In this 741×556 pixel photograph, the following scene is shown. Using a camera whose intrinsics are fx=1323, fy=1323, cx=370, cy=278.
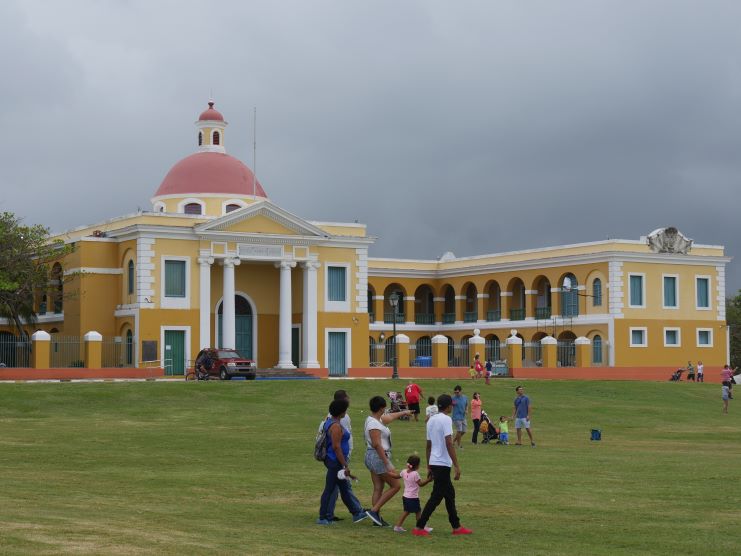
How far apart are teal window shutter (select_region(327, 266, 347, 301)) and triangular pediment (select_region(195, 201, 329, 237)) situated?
7.40 feet

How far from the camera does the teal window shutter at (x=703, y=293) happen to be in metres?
70.2

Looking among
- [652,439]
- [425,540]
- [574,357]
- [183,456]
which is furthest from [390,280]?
[425,540]

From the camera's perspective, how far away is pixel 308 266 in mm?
59031

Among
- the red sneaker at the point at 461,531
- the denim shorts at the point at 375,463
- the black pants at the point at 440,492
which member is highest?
the denim shorts at the point at 375,463

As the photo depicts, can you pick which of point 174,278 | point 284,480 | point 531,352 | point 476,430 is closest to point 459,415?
point 476,430

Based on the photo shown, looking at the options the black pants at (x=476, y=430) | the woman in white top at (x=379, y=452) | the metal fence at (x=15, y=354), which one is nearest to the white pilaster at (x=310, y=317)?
the metal fence at (x=15, y=354)

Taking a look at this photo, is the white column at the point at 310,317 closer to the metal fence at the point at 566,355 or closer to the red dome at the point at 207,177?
the red dome at the point at 207,177

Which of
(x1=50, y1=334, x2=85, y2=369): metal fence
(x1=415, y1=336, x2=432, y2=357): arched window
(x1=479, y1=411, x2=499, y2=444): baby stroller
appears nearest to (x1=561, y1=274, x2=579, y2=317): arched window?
(x1=415, y1=336, x2=432, y2=357): arched window

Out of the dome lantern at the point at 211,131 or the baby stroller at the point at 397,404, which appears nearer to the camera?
the baby stroller at the point at 397,404

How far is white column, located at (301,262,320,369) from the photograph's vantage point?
194 ft

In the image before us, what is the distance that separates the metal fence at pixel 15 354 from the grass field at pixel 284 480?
985cm

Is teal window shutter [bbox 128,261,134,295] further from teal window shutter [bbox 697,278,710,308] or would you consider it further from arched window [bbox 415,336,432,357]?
teal window shutter [bbox 697,278,710,308]

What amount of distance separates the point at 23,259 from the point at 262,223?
10.2 meters

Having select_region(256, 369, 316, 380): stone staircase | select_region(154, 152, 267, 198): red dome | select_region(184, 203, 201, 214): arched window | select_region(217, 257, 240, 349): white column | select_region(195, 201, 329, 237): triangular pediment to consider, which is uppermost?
select_region(154, 152, 267, 198): red dome
